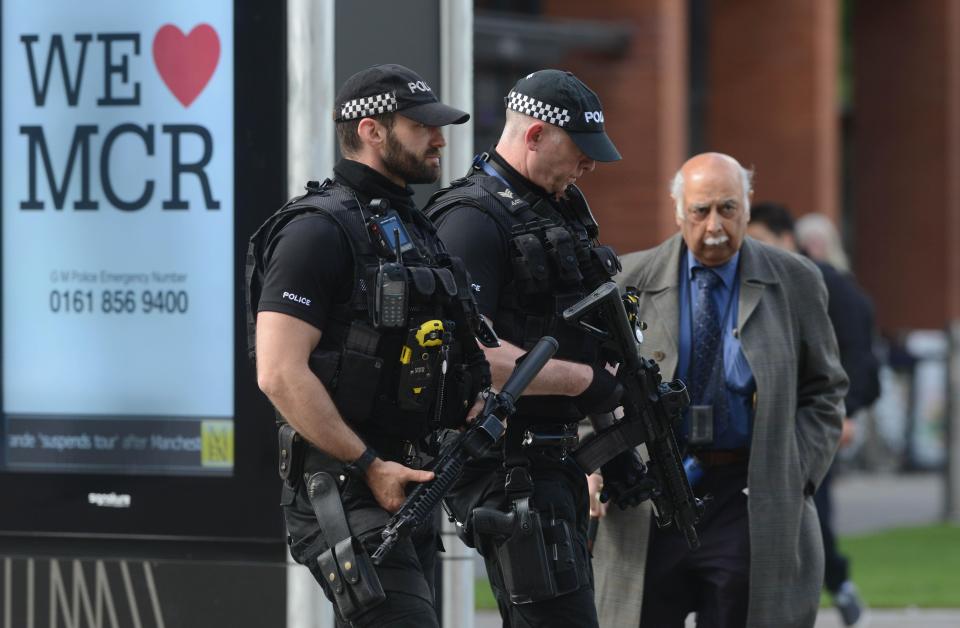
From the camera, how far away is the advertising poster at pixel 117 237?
5875mm


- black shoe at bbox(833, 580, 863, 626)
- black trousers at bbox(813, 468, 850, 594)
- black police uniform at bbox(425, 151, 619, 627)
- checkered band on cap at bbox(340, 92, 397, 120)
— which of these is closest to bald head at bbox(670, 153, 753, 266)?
black police uniform at bbox(425, 151, 619, 627)

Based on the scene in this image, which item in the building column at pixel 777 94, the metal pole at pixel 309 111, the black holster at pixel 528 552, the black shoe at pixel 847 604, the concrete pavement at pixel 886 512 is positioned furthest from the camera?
the building column at pixel 777 94

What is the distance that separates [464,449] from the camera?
4.24 m

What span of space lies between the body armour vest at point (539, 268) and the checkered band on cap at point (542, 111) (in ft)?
0.67

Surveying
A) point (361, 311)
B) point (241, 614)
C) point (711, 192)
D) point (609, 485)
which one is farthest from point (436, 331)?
point (241, 614)

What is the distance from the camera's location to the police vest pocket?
4188 millimetres

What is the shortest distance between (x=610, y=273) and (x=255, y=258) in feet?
3.40

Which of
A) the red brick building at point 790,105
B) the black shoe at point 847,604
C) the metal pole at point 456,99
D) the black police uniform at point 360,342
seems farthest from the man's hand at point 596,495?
the red brick building at point 790,105

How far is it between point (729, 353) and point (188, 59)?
2045 mm

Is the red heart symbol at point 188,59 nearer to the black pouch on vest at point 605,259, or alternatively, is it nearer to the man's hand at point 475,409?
the black pouch on vest at point 605,259

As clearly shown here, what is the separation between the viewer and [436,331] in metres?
4.24

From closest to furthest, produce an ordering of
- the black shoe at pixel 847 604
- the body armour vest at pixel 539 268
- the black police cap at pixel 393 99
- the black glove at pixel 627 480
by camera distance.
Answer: the black police cap at pixel 393 99, the body armour vest at pixel 539 268, the black glove at pixel 627 480, the black shoe at pixel 847 604

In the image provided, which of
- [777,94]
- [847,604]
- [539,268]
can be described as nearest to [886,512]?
[777,94]

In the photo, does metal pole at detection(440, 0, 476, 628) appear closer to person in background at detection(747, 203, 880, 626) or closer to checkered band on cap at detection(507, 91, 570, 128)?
checkered band on cap at detection(507, 91, 570, 128)
